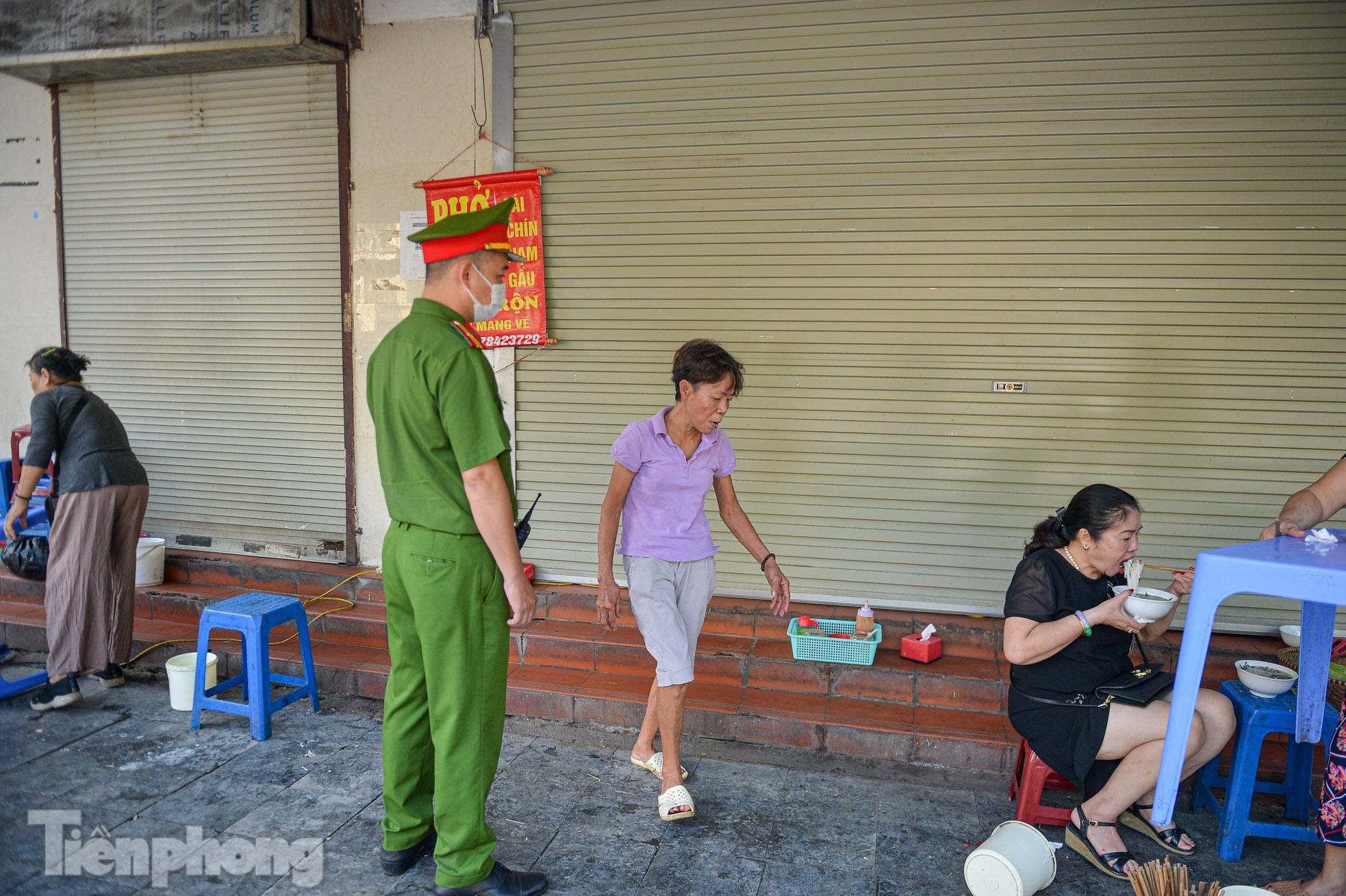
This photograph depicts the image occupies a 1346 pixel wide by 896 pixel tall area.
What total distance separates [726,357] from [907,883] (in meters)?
2.13

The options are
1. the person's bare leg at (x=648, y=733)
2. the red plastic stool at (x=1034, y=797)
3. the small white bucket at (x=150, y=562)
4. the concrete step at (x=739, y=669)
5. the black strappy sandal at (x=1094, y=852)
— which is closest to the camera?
the black strappy sandal at (x=1094, y=852)

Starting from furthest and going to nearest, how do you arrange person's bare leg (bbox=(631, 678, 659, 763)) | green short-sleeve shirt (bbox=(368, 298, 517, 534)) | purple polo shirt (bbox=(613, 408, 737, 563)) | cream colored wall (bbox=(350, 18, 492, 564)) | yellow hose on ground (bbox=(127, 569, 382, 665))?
cream colored wall (bbox=(350, 18, 492, 564)), yellow hose on ground (bbox=(127, 569, 382, 665)), person's bare leg (bbox=(631, 678, 659, 763)), purple polo shirt (bbox=(613, 408, 737, 563)), green short-sleeve shirt (bbox=(368, 298, 517, 534))

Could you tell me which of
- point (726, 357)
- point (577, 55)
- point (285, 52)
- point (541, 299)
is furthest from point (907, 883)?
point (285, 52)

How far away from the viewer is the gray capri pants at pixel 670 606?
3.62 meters

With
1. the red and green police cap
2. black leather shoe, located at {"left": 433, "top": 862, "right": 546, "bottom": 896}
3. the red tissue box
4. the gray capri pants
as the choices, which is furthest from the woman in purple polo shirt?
the red tissue box

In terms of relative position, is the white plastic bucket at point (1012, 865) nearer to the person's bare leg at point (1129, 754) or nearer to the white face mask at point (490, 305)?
the person's bare leg at point (1129, 754)

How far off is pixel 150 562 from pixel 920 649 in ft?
16.8

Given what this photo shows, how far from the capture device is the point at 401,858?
3.23 m

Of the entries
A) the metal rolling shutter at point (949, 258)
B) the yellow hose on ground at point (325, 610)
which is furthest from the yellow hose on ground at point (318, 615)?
the metal rolling shutter at point (949, 258)

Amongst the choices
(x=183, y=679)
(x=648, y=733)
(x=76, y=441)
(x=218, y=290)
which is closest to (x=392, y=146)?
(x=218, y=290)

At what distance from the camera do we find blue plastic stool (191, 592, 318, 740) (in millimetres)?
4324

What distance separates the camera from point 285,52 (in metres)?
5.73

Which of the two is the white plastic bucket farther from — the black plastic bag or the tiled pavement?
the black plastic bag

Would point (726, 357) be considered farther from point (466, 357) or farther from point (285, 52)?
point (285, 52)
